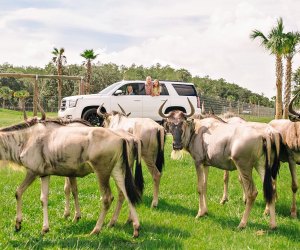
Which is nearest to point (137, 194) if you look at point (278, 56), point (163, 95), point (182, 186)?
point (182, 186)

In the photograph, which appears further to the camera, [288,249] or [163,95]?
[163,95]

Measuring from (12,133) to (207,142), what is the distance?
11.3 feet

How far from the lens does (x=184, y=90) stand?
70.8 feet

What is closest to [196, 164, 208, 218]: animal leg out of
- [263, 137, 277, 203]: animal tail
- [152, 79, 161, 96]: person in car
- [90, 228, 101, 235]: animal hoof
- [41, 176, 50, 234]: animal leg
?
[263, 137, 277, 203]: animal tail

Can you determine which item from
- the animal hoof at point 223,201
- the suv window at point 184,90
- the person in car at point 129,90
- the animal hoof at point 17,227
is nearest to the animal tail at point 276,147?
the animal hoof at point 223,201

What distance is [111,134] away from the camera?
6746mm

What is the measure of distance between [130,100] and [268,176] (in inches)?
537

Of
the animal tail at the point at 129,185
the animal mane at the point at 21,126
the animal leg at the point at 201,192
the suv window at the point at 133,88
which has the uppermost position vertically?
the suv window at the point at 133,88

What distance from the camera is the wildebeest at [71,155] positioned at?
6.64 m

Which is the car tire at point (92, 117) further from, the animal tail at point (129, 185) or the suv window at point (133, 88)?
the animal tail at point (129, 185)

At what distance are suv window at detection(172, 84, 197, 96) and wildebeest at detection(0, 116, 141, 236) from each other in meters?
14.6

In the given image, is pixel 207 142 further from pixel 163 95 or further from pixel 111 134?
pixel 163 95

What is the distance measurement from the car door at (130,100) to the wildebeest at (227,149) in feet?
37.9

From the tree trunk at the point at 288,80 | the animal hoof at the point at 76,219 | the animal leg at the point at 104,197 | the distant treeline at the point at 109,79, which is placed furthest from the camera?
the distant treeline at the point at 109,79
